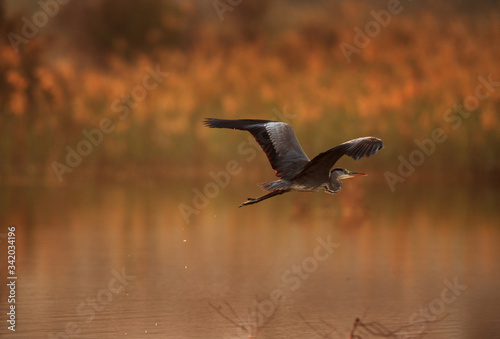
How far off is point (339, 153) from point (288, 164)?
970mm

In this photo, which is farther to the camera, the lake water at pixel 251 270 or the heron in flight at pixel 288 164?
the lake water at pixel 251 270

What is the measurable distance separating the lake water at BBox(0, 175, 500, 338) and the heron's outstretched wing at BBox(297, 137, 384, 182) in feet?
4.40

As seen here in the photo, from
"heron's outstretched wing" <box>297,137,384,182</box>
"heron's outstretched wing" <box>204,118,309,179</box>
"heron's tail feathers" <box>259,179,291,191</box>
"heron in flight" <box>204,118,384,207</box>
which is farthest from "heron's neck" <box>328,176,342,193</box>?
"heron's tail feathers" <box>259,179,291,191</box>

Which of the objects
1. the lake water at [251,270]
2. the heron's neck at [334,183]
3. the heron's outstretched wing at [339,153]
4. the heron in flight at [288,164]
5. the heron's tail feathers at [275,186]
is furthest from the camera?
the heron's neck at [334,183]

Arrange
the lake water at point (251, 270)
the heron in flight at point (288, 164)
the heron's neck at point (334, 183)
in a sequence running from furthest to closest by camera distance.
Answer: the heron's neck at point (334, 183) → the lake water at point (251, 270) → the heron in flight at point (288, 164)

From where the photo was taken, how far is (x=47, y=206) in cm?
2002

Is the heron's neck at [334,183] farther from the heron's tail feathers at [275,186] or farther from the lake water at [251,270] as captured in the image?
the lake water at [251,270]

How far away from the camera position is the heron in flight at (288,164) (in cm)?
854

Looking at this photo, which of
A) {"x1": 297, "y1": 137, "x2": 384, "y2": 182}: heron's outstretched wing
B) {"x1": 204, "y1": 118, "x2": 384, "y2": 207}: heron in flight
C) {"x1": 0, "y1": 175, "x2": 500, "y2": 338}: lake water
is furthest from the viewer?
{"x1": 0, "y1": 175, "x2": 500, "y2": 338}: lake water

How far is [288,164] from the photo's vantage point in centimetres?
896

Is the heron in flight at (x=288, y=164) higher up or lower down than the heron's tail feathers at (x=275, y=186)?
higher up

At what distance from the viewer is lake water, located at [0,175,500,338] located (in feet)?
28.7

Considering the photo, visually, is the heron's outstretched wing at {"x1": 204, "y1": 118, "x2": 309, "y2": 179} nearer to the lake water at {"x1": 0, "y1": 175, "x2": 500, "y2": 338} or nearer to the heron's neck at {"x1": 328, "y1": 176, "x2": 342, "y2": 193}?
the heron's neck at {"x1": 328, "y1": 176, "x2": 342, "y2": 193}

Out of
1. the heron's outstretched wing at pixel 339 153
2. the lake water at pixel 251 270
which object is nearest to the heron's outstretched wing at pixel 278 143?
the heron's outstretched wing at pixel 339 153
